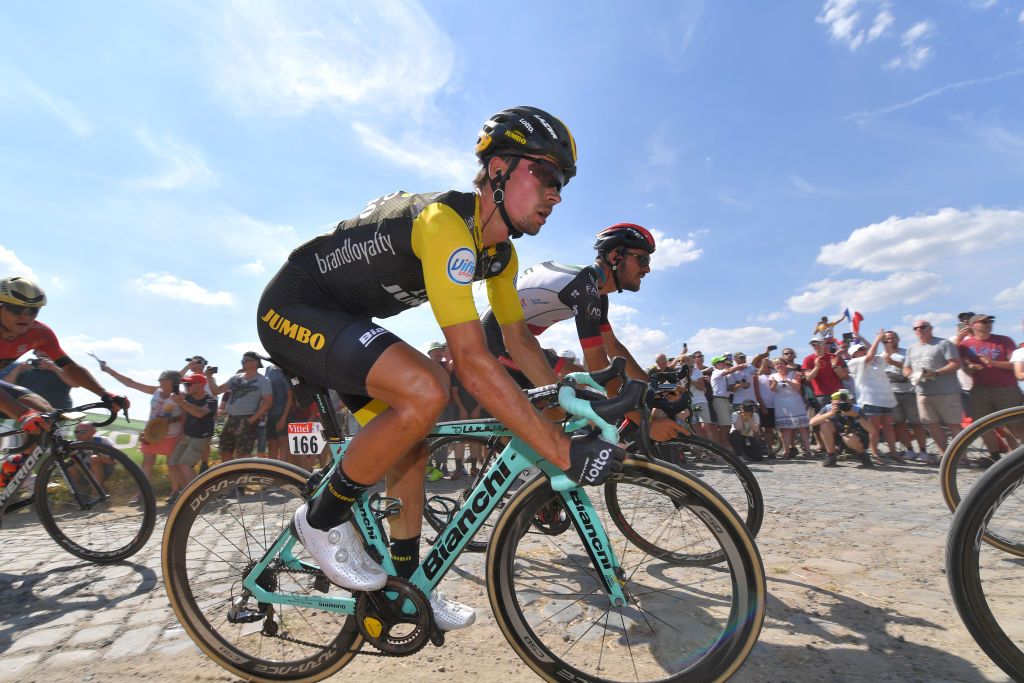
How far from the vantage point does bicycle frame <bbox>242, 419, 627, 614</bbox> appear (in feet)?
7.29

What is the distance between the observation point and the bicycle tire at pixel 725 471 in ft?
12.4

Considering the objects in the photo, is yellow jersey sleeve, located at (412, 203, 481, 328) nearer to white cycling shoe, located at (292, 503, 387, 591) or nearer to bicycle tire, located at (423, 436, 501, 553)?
white cycling shoe, located at (292, 503, 387, 591)

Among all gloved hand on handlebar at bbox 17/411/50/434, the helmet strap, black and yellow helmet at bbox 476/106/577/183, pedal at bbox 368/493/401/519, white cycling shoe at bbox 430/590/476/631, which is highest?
black and yellow helmet at bbox 476/106/577/183

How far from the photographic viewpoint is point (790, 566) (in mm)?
3645

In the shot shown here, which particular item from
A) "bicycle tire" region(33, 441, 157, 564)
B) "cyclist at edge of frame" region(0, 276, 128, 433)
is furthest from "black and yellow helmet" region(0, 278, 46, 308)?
"bicycle tire" region(33, 441, 157, 564)

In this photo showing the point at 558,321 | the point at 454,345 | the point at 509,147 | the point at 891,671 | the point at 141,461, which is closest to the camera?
the point at 454,345

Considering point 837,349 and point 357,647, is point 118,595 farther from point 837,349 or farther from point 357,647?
point 837,349

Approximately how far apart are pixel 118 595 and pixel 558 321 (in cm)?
375

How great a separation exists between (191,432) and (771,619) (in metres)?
8.02

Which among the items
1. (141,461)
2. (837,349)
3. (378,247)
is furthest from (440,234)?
(837,349)

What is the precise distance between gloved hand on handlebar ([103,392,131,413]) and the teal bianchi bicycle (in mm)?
2949

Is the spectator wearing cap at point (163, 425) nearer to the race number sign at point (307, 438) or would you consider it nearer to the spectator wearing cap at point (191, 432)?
the spectator wearing cap at point (191, 432)

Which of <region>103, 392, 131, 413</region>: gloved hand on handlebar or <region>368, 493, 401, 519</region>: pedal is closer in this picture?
<region>368, 493, 401, 519</region>: pedal

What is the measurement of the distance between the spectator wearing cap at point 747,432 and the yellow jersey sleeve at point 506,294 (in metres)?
8.90
